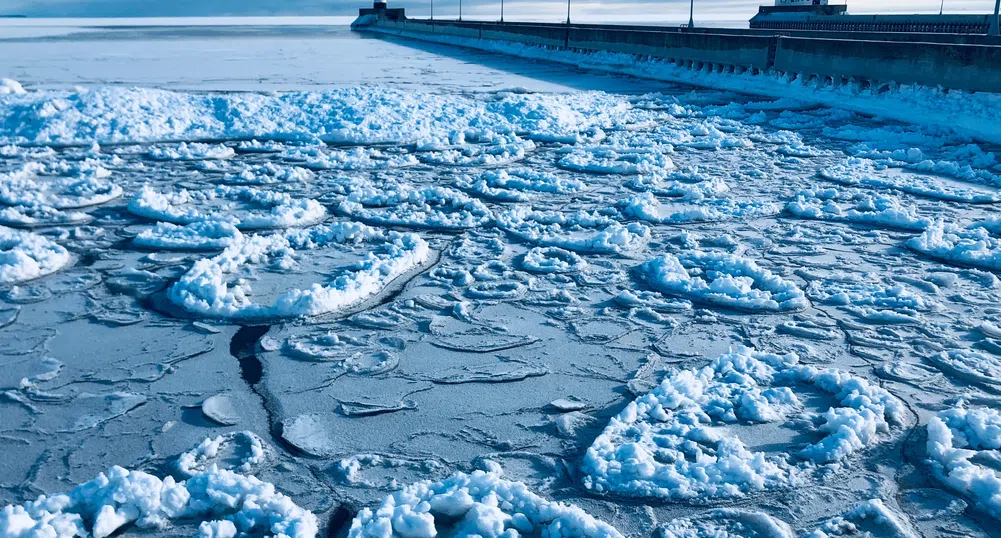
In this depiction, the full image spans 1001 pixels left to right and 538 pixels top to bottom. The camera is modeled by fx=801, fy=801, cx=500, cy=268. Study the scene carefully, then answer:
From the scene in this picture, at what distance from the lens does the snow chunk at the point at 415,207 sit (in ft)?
19.2

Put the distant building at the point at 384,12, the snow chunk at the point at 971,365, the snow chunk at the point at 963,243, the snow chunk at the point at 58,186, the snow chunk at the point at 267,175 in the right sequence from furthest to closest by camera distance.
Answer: the distant building at the point at 384,12 < the snow chunk at the point at 267,175 < the snow chunk at the point at 58,186 < the snow chunk at the point at 963,243 < the snow chunk at the point at 971,365

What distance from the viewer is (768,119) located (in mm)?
11852

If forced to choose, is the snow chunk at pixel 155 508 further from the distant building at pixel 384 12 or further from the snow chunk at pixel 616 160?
→ the distant building at pixel 384 12

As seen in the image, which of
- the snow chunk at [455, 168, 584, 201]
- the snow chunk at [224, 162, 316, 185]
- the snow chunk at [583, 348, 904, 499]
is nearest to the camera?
the snow chunk at [583, 348, 904, 499]

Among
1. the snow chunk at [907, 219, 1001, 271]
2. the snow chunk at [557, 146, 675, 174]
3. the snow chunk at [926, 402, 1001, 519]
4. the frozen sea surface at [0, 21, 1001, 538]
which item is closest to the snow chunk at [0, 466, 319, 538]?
the frozen sea surface at [0, 21, 1001, 538]

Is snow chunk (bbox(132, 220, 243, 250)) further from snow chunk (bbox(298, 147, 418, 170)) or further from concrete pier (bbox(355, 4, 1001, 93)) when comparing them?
concrete pier (bbox(355, 4, 1001, 93))

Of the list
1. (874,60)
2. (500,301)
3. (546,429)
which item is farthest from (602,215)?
(874,60)

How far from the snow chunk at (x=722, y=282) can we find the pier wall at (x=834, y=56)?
8031mm

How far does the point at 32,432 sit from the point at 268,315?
1.28 m

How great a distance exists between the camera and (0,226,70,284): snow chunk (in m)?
4.53

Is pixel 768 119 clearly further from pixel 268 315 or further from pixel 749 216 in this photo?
pixel 268 315

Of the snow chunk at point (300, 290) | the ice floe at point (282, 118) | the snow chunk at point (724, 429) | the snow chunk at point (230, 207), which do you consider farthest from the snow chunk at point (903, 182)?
the snow chunk at point (230, 207)

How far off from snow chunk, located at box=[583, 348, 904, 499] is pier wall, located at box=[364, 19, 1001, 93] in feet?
30.5

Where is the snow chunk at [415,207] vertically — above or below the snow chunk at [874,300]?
above
